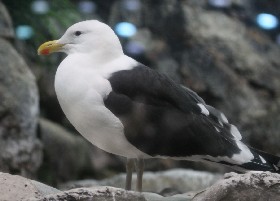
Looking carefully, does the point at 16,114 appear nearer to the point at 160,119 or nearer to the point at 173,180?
the point at 173,180

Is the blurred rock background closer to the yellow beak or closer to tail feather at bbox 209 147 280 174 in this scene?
the yellow beak

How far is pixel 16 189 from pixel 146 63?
5.72 ft

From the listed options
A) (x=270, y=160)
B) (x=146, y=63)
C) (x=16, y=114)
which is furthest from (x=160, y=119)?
(x=146, y=63)

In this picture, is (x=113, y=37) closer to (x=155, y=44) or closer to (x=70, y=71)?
(x=70, y=71)

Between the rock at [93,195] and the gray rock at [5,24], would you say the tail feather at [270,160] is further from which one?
the gray rock at [5,24]

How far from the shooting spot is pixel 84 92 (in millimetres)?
1837

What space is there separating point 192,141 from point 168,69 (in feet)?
5.19

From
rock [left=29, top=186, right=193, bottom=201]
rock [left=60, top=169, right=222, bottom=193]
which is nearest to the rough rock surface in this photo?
rock [left=60, top=169, right=222, bottom=193]

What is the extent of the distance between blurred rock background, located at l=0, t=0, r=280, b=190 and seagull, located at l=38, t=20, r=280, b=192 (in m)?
0.94

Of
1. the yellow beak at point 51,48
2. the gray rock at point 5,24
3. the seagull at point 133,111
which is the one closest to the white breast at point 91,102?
the seagull at point 133,111

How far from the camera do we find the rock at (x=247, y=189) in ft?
4.81

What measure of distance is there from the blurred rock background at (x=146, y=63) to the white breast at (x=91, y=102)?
0.97 m

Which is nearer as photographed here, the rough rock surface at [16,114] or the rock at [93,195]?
the rock at [93,195]

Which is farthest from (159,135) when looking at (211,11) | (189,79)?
(211,11)
